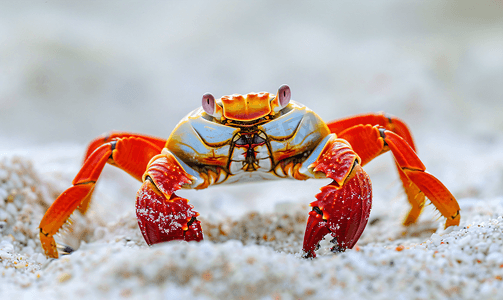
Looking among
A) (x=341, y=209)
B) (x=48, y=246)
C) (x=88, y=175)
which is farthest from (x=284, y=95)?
(x=48, y=246)

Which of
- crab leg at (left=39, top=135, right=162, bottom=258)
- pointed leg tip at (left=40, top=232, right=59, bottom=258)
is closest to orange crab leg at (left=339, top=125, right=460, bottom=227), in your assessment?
crab leg at (left=39, top=135, right=162, bottom=258)

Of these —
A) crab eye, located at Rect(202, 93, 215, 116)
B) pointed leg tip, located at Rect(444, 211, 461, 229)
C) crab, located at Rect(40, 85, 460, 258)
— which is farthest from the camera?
pointed leg tip, located at Rect(444, 211, 461, 229)

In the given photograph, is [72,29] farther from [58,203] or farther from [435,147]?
[435,147]

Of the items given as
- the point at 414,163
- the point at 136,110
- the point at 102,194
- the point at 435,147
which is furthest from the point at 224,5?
the point at 414,163

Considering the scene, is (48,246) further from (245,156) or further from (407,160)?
(407,160)

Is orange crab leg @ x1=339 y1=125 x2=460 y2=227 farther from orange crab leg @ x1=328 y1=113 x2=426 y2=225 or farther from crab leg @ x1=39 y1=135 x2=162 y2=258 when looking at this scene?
crab leg @ x1=39 y1=135 x2=162 y2=258

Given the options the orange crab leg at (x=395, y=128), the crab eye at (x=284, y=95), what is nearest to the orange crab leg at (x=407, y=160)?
the orange crab leg at (x=395, y=128)
